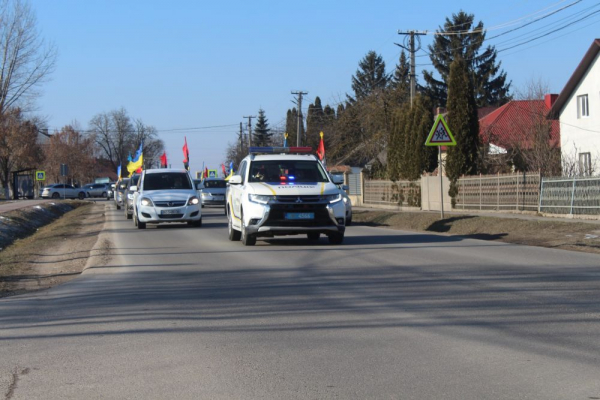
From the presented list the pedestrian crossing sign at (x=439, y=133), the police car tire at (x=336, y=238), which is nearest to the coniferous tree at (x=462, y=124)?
the pedestrian crossing sign at (x=439, y=133)

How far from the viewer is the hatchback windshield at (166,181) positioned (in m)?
23.9

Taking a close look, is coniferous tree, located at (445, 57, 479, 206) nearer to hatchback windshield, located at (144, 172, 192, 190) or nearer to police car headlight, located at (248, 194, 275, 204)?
hatchback windshield, located at (144, 172, 192, 190)

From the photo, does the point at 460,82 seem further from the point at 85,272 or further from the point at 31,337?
the point at 31,337

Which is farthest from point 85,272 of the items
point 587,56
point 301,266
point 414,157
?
point 587,56

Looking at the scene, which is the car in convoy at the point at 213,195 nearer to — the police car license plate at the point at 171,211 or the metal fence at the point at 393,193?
the metal fence at the point at 393,193

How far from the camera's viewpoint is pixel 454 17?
2901 inches

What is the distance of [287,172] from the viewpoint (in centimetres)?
1600

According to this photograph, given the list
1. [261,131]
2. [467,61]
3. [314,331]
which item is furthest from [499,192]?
[261,131]

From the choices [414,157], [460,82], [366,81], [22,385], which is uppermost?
[366,81]

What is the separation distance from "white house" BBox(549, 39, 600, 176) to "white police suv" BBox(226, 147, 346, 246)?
2373cm

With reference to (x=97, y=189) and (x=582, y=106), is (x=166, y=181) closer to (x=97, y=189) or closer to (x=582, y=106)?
(x=582, y=106)

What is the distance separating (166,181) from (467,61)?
5572 centimetres

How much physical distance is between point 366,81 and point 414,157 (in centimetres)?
6722

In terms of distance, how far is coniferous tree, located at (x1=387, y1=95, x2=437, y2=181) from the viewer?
113 feet
